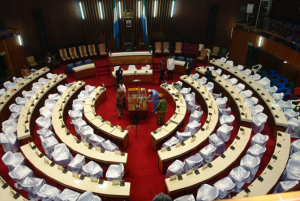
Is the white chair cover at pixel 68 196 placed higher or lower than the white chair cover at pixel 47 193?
higher

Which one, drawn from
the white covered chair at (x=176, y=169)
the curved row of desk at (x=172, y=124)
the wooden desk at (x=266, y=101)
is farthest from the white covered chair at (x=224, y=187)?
the wooden desk at (x=266, y=101)

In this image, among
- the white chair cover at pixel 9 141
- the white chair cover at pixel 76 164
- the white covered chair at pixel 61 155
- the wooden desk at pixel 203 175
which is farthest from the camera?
the white chair cover at pixel 9 141

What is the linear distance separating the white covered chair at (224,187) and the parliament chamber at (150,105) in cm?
4

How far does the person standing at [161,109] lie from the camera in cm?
893

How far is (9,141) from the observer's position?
776 centimetres

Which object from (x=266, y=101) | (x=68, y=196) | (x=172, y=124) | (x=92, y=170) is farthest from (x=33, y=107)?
(x=266, y=101)

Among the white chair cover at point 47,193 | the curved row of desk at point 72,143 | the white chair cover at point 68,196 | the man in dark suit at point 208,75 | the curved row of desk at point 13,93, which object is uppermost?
the man in dark suit at point 208,75

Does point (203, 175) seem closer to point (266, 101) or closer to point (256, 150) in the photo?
point (256, 150)

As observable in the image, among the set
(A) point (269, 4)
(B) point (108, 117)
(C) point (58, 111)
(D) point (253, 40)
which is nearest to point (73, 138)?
(C) point (58, 111)

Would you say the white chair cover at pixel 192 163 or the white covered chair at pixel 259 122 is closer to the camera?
the white chair cover at pixel 192 163

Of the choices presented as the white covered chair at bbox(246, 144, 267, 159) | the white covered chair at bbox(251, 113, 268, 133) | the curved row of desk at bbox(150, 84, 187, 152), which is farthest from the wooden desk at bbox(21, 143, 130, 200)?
the white covered chair at bbox(251, 113, 268, 133)

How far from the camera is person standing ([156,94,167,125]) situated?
351 inches

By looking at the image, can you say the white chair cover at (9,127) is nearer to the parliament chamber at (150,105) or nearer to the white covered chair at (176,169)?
the parliament chamber at (150,105)

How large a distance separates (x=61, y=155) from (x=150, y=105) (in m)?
5.50
